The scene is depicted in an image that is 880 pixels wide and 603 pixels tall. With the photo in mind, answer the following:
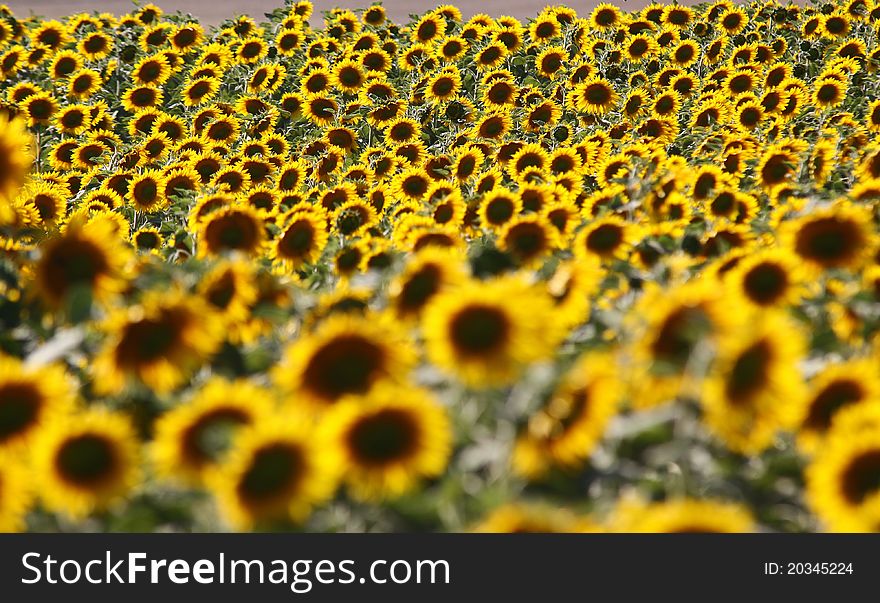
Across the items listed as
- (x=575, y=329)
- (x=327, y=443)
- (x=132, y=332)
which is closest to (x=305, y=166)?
(x=575, y=329)

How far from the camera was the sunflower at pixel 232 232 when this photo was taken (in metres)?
4.62

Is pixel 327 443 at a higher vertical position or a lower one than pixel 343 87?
lower

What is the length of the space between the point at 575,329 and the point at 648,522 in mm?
1584

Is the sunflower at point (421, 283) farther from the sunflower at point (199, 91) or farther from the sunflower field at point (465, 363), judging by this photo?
the sunflower at point (199, 91)

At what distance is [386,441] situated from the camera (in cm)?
256

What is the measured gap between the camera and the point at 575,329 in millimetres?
3809

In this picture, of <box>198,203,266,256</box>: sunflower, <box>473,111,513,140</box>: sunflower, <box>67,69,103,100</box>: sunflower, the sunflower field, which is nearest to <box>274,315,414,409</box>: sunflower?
the sunflower field

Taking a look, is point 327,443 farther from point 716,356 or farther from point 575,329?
point 575,329

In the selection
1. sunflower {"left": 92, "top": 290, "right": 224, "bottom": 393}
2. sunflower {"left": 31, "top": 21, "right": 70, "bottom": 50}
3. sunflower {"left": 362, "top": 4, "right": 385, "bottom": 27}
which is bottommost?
sunflower {"left": 92, "top": 290, "right": 224, "bottom": 393}

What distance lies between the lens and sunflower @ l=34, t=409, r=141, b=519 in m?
2.59

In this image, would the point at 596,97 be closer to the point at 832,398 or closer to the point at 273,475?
the point at 832,398

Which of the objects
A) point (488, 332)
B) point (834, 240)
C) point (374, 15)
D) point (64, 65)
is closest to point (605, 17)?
point (374, 15)

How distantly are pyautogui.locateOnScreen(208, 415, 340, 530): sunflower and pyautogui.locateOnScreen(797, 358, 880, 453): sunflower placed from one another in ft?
5.16

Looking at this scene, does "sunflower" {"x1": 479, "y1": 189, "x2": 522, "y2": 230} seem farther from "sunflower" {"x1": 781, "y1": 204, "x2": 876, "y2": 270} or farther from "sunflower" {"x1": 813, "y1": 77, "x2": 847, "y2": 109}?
"sunflower" {"x1": 813, "y1": 77, "x2": 847, "y2": 109}
